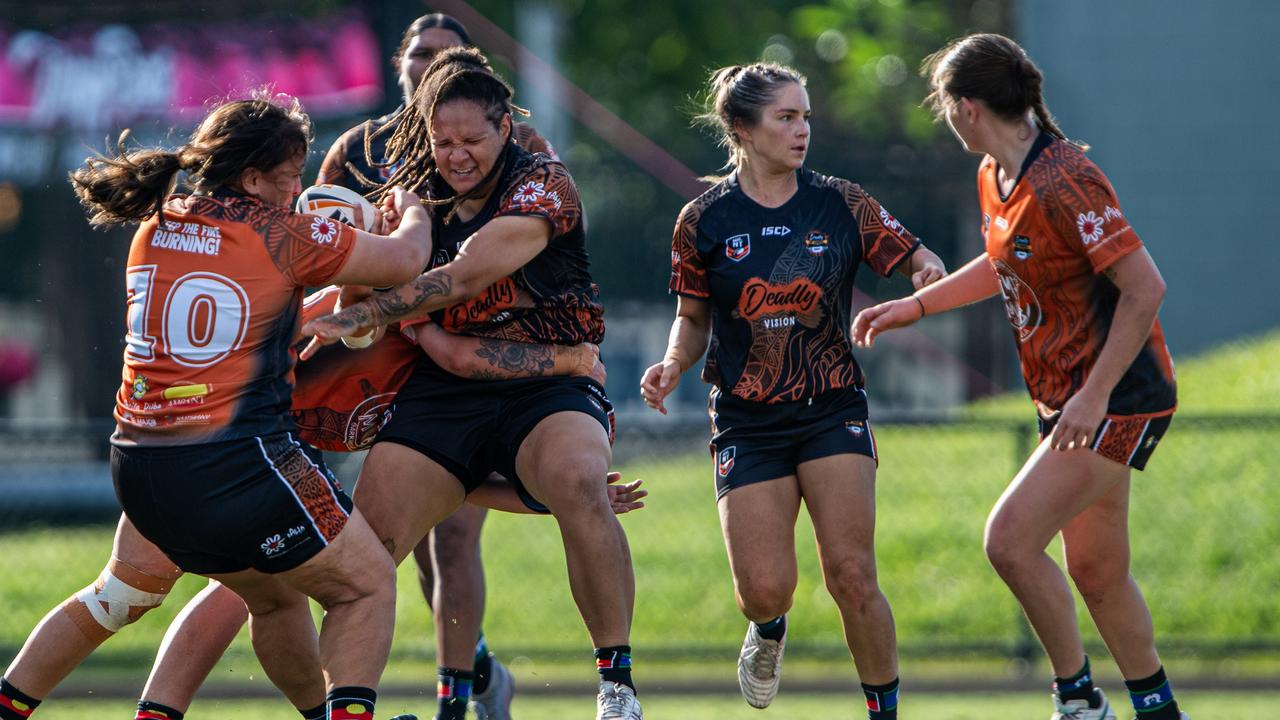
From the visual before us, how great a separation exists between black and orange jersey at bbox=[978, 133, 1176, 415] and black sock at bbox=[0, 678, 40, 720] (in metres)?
3.37

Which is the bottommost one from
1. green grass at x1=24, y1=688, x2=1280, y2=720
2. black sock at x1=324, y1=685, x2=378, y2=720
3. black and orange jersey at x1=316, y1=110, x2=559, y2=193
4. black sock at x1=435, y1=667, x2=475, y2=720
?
green grass at x1=24, y1=688, x2=1280, y2=720

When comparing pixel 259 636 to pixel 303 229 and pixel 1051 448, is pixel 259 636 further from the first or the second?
pixel 1051 448

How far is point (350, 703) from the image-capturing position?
4348 mm

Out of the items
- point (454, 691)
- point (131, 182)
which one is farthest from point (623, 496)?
point (131, 182)

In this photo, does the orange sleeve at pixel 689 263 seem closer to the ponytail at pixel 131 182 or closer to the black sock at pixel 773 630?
the black sock at pixel 773 630

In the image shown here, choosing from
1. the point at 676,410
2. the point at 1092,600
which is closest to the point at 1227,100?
the point at 676,410

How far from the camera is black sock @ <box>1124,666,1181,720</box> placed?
5062mm

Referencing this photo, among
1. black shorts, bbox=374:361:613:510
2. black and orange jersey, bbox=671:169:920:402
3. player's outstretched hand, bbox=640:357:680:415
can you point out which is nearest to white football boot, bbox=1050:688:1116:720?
black and orange jersey, bbox=671:169:920:402

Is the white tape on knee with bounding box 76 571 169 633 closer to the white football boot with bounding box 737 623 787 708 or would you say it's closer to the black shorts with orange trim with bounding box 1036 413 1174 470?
the white football boot with bounding box 737 623 787 708

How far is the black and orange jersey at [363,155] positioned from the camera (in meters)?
5.32

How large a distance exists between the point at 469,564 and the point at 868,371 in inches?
370

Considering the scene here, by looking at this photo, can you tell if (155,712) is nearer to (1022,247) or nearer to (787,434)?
(787,434)

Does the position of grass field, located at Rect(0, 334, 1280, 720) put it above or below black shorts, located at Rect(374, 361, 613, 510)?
below

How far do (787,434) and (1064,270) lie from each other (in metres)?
1.04
